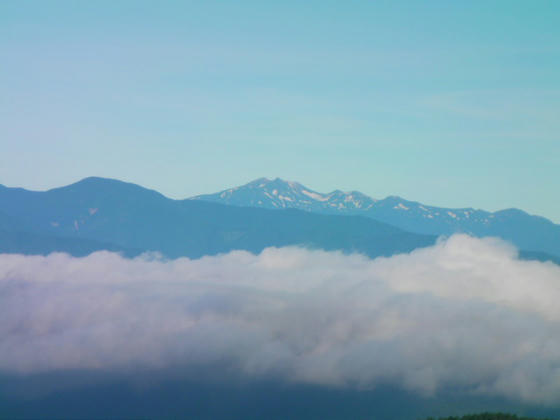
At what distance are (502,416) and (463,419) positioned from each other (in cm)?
1024

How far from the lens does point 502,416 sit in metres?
194

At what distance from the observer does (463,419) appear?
633 feet
